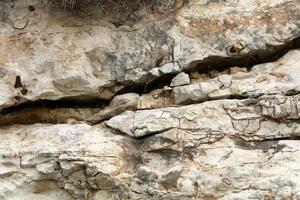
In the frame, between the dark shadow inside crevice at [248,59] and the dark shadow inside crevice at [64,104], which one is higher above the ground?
the dark shadow inside crevice at [248,59]

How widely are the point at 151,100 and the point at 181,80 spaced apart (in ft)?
1.05

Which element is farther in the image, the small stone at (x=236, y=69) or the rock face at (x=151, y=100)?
the small stone at (x=236, y=69)

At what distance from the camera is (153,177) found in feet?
14.2

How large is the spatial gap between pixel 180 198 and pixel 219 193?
30 centimetres

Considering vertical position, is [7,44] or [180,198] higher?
[7,44]

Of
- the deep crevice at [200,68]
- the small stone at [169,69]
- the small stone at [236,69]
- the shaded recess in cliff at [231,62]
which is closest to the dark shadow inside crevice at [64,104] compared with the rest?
the deep crevice at [200,68]

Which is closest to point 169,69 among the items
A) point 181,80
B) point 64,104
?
point 181,80

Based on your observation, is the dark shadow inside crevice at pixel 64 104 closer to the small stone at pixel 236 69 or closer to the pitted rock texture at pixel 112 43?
the pitted rock texture at pixel 112 43

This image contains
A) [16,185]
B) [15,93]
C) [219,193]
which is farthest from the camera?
[15,93]

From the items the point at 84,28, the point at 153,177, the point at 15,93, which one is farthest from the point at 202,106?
the point at 15,93

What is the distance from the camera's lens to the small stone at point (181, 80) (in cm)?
480

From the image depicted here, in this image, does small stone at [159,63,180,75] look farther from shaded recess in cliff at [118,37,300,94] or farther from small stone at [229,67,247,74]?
small stone at [229,67,247,74]

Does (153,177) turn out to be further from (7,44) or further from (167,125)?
(7,44)

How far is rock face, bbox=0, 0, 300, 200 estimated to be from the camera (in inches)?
170
